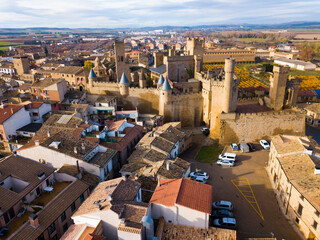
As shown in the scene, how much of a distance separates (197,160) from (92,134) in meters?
15.5

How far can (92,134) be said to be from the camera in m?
35.6

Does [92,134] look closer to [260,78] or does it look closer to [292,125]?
[292,125]

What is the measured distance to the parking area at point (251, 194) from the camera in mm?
23594

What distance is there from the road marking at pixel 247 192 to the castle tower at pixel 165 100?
20513 millimetres

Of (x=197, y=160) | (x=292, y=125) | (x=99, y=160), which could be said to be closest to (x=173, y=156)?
(x=197, y=160)

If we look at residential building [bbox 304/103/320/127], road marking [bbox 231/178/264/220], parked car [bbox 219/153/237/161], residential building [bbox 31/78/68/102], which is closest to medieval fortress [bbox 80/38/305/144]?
parked car [bbox 219/153/237/161]

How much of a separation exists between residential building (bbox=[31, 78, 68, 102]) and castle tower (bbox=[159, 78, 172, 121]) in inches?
750

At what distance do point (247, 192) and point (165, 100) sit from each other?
921 inches

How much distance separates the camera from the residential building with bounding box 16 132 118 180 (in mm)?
27188

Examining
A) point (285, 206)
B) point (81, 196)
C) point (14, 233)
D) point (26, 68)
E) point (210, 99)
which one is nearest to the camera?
point (14, 233)

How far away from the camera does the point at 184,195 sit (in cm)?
2053

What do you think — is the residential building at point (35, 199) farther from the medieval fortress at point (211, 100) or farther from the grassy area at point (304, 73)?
the grassy area at point (304, 73)

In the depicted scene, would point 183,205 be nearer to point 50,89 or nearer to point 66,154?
point 66,154

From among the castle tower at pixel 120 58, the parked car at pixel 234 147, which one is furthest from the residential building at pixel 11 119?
the parked car at pixel 234 147
